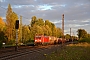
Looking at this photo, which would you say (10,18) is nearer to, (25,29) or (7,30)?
(7,30)

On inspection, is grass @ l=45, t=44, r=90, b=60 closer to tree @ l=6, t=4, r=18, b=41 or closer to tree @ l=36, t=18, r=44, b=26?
tree @ l=6, t=4, r=18, b=41

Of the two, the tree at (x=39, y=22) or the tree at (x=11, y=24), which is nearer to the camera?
the tree at (x=11, y=24)

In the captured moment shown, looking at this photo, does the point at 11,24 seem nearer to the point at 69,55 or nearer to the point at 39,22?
the point at 39,22

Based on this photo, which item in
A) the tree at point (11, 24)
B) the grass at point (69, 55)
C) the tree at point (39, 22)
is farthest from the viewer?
the tree at point (39, 22)

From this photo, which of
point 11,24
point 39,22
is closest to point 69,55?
point 11,24

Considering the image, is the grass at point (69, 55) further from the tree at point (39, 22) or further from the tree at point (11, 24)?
the tree at point (39, 22)

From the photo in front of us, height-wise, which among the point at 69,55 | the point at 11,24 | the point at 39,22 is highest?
the point at 39,22

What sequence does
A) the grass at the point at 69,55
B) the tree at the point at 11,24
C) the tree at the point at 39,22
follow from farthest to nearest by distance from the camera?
the tree at the point at 39,22 < the tree at the point at 11,24 < the grass at the point at 69,55

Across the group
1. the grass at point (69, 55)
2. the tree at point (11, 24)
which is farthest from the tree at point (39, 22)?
the grass at point (69, 55)

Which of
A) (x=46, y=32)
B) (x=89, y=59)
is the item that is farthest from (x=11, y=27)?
(x=89, y=59)

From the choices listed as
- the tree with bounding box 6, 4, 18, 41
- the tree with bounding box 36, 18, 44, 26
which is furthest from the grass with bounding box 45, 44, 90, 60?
the tree with bounding box 36, 18, 44, 26

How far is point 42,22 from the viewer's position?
115750 mm

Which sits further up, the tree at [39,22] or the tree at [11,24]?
the tree at [39,22]

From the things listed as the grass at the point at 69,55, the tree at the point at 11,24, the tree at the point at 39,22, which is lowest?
the grass at the point at 69,55
